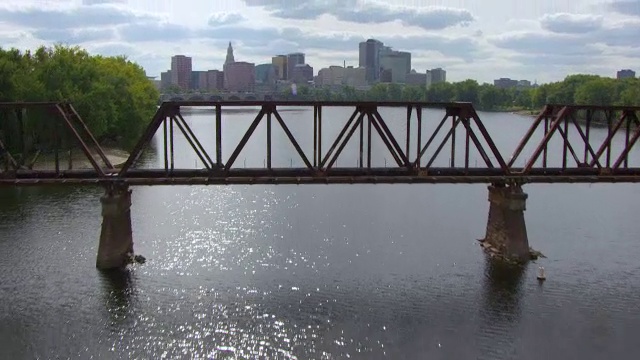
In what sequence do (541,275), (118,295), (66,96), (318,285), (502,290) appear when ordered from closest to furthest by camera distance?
(118,295) < (502,290) < (318,285) < (541,275) < (66,96)

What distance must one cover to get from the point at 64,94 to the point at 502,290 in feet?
194

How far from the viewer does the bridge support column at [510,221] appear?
37625mm

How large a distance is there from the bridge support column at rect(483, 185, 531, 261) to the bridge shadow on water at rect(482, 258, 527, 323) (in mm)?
935

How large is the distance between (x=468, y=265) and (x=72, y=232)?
25.3 m

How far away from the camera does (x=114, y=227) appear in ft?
118

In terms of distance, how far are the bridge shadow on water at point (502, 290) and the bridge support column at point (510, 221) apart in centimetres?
93

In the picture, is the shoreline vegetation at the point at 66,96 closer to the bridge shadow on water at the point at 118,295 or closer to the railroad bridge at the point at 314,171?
the railroad bridge at the point at 314,171

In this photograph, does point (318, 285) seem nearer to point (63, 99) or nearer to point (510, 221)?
point (510, 221)

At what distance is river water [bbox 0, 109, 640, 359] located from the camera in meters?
27.5

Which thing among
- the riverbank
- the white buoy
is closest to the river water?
the white buoy

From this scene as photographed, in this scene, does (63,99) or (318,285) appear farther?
(63,99)

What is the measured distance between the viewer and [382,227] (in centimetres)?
4697

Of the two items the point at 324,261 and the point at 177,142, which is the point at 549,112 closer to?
the point at 324,261

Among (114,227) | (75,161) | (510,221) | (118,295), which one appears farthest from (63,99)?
(510,221)
